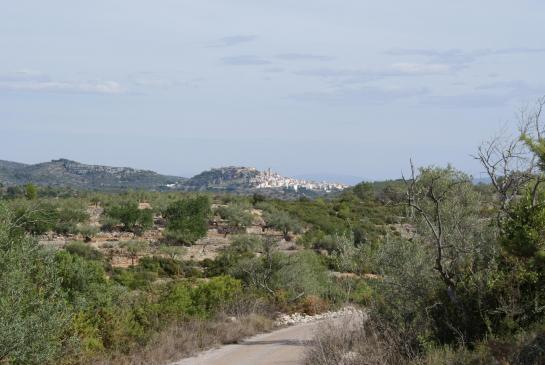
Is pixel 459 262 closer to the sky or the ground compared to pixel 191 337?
closer to the sky

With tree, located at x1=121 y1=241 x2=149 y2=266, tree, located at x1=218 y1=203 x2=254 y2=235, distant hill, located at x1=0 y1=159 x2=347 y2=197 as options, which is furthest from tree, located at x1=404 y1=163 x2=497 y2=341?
distant hill, located at x1=0 y1=159 x2=347 y2=197

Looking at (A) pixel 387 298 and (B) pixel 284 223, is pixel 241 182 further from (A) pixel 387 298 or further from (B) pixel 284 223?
(A) pixel 387 298

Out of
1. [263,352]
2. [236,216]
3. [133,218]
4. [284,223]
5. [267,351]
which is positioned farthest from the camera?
[236,216]

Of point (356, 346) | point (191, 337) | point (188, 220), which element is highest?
point (188, 220)

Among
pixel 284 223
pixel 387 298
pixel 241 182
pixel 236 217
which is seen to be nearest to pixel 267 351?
pixel 387 298

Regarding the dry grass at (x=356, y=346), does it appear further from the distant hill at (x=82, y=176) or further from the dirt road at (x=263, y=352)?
the distant hill at (x=82, y=176)

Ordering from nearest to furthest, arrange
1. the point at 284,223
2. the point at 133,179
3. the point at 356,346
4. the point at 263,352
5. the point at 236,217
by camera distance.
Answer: the point at 356,346, the point at 263,352, the point at 284,223, the point at 236,217, the point at 133,179

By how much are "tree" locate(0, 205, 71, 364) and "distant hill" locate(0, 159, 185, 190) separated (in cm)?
→ 13470

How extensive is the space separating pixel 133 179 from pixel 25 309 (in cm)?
16008

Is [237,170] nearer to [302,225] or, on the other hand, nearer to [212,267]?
[302,225]

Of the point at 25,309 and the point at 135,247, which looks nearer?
the point at 25,309

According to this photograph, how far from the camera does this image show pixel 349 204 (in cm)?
7556

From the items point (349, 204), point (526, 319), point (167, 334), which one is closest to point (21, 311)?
point (167, 334)

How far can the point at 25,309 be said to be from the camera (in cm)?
1138
